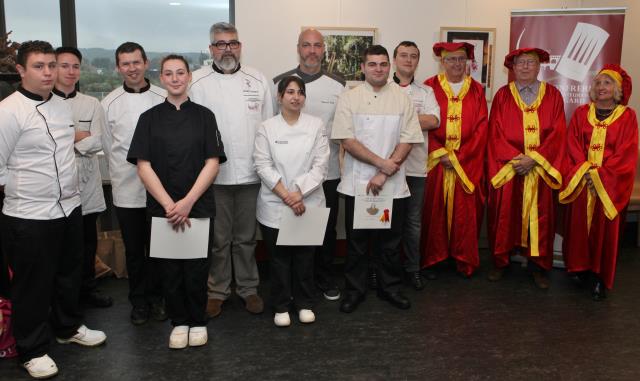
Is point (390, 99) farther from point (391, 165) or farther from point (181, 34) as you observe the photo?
point (181, 34)

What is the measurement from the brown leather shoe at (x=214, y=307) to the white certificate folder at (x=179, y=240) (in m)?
0.63

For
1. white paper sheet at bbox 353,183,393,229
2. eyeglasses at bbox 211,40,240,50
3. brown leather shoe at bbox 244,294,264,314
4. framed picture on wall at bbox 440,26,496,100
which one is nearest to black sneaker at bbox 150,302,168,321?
brown leather shoe at bbox 244,294,264,314

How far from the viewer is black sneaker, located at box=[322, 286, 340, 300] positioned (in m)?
3.63

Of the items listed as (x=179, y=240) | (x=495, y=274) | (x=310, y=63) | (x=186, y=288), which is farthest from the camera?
(x=495, y=274)

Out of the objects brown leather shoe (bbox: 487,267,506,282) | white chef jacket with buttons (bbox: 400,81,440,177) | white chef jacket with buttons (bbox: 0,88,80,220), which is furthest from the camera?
brown leather shoe (bbox: 487,267,506,282)

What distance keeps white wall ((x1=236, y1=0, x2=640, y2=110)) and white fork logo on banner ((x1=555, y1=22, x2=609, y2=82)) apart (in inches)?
29.9

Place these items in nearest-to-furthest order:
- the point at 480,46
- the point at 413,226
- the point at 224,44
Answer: the point at 224,44
the point at 413,226
the point at 480,46

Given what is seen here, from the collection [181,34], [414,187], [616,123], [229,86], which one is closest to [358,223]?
[414,187]

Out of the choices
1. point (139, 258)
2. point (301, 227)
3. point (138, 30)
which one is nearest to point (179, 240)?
point (139, 258)

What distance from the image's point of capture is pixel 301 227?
121 inches

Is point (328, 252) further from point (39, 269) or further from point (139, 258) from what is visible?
point (39, 269)

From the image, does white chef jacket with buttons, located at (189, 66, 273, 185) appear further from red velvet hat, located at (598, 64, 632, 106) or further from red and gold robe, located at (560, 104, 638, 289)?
red velvet hat, located at (598, 64, 632, 106)

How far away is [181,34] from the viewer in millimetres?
4891

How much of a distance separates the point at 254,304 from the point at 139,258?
74cm
